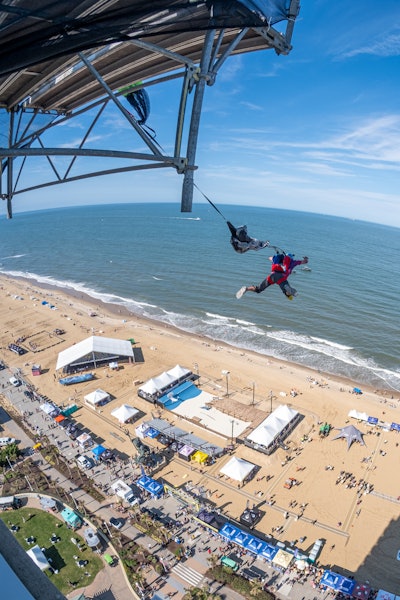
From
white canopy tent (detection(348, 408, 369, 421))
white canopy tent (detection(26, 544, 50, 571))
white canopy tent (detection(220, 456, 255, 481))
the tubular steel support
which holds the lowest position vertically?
white canopy tent (detection(26, 544, 50, 571))

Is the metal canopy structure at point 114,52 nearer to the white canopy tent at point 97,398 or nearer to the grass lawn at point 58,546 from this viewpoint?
the grass lawn at point 58,546

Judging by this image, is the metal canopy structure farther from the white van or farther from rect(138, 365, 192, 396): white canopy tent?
rect(138, 365, 192, 396): white canopy tent

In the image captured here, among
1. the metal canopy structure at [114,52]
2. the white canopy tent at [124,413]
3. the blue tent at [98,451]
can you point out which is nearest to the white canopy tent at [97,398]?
the white canopy tent at [124,413]

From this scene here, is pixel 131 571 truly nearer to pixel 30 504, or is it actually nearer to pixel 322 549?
pixel 30 504

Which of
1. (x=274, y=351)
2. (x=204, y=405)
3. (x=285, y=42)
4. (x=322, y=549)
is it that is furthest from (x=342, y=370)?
(x=285, y=42)

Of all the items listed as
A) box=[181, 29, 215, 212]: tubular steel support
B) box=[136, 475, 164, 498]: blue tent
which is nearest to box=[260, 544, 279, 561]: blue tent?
box=[136, 475, 164, 498]: blue tent

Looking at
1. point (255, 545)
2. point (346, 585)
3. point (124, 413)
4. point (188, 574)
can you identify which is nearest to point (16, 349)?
point (124, 413)
